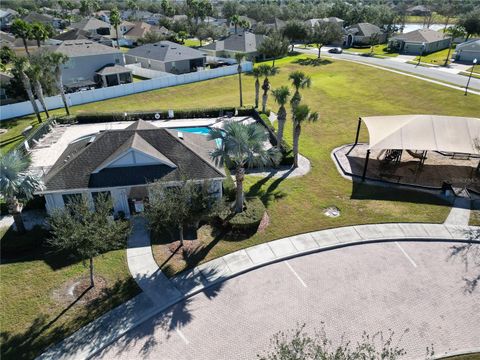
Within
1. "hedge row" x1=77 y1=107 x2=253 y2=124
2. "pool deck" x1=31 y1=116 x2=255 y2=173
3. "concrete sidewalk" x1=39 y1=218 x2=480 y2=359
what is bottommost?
"concrete sidewalk" x1=39 y1=218 x2=480 y2=359

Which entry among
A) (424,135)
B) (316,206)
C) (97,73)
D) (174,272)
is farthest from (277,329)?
(97,73)

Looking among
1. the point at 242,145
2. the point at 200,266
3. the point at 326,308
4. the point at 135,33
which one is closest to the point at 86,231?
the point at 200,266

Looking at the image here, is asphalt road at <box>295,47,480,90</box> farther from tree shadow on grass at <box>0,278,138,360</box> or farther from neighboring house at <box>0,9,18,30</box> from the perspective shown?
neighboring house at <box>0,9,18,30</box>

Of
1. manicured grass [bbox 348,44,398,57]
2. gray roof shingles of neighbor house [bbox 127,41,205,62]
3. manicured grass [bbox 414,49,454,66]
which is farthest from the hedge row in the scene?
manicured grass [bbox 348,44,398,57]

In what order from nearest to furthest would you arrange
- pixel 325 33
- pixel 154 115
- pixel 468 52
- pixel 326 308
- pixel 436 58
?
pixel 326 308
pixel 154 115
pixel 468 52
pixel 436 58
pixel 325 33

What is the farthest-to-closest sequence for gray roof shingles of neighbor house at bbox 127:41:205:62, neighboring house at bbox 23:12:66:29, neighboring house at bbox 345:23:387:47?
1. neighboring house at bbox 23:12:66:29
2. neighboring house at bbox 345:23:387:47
3. gray roof shingles of neighbor house at bbox 127:41:205:62

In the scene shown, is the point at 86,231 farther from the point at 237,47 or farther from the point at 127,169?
the point at 237,47

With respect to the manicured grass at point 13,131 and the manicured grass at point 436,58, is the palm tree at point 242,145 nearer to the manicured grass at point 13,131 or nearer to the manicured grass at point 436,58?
the manicured grass at point 13,131
